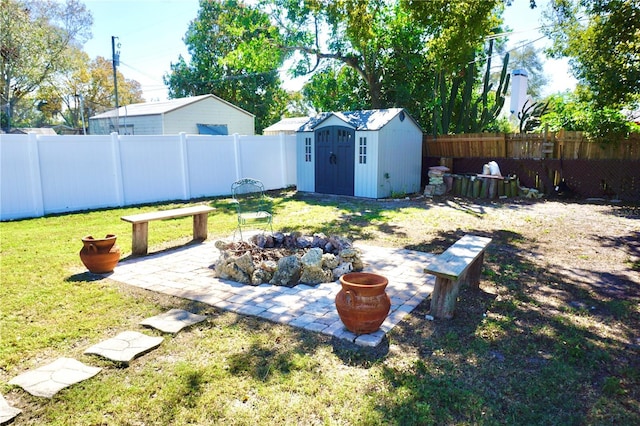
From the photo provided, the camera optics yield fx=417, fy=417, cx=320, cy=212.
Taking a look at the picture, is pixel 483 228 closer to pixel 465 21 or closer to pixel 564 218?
pixel 564 218

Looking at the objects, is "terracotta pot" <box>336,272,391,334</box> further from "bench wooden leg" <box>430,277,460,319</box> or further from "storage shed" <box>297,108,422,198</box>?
"storage shed" <box>297,108,422,198</box>

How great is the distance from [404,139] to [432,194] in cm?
175

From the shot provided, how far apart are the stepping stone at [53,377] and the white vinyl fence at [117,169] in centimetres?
685

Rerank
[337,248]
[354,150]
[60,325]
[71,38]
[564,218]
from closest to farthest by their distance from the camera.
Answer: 1. [60,325]
2. [337,248]
3. [564,218]
4. [354,150]
5. [71,38]

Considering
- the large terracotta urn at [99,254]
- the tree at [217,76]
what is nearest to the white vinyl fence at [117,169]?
the large terracotta urn at [99,254]

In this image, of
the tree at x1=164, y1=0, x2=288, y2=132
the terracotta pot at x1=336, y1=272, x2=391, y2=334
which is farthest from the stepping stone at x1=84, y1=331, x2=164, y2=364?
the tree at x1=164, y1=0, x2=288, y2=132

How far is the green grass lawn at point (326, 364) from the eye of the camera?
8.01ft

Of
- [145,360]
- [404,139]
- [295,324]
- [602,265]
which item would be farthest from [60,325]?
[404,139]

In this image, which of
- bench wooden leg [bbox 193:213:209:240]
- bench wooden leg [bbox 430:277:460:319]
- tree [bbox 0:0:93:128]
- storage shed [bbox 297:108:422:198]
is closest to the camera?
bench wooden leg [bbox 430:277:460:319]

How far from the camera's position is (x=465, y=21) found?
8688 mm

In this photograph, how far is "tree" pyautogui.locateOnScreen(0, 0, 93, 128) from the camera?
2280 centimetres

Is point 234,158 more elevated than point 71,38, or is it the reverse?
point 71,38

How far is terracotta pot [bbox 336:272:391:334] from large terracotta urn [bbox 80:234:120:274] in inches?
118

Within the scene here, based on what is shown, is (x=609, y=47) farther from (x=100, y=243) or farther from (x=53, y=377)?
(x=53, y=377)
